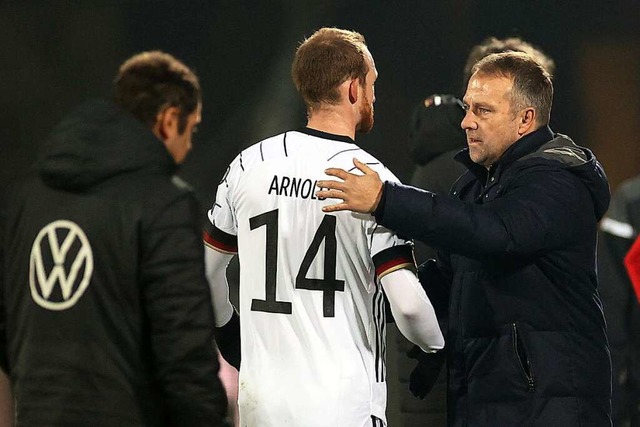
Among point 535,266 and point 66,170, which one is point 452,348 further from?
point 66,170

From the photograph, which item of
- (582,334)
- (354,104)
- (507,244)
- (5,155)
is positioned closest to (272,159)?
(354,104)

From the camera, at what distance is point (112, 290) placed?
85.7 inches

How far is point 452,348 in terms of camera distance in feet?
9.05

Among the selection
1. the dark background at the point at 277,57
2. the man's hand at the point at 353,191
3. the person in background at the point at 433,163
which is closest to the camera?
the man's hand at the point at 353,191

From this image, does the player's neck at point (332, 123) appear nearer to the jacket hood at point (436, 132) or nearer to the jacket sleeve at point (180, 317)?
the jacket sleeve at point (180, 317)

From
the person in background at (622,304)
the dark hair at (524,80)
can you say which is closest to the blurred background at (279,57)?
the person in background at (622,304)

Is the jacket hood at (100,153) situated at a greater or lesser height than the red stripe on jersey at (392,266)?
greater

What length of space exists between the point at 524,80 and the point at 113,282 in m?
1.15

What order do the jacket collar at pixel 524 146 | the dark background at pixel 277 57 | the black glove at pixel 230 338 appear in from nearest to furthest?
the jacket collar at pixel 524 146, the black glove at pixel 230 338, the dark background at pixel 277 57

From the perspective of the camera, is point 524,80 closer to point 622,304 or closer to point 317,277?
point 317,277

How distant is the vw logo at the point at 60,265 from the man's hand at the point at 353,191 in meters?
0.54

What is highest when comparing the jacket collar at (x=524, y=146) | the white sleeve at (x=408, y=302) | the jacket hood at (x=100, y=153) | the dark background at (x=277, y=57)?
the dark background at (x=277, y=57)

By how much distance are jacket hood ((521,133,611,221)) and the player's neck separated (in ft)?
1.36

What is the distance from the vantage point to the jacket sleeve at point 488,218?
98.1 inches
